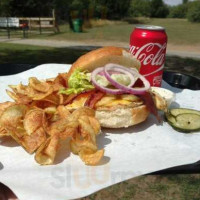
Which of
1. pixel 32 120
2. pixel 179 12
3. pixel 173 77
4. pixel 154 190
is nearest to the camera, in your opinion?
pixel 32 120

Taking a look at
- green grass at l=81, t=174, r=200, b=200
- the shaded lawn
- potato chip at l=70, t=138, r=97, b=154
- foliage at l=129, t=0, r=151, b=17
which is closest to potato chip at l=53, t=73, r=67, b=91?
potato chip at l=70, t=138, r=97, b=154

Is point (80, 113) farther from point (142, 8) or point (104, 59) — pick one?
point (142, 8)

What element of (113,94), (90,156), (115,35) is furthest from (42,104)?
(115,35)

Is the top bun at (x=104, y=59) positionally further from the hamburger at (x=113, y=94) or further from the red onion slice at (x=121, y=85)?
the red onion slice at (x=121, y=85)

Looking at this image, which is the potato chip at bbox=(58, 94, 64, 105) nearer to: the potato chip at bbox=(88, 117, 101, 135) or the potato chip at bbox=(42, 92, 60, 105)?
the potato chip at bbox=(42, 92, 60, 105)

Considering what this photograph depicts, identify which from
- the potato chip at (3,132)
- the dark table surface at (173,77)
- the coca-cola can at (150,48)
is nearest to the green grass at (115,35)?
the dark table surface at (173,77)

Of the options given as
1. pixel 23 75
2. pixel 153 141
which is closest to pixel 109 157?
pixel 153 141
